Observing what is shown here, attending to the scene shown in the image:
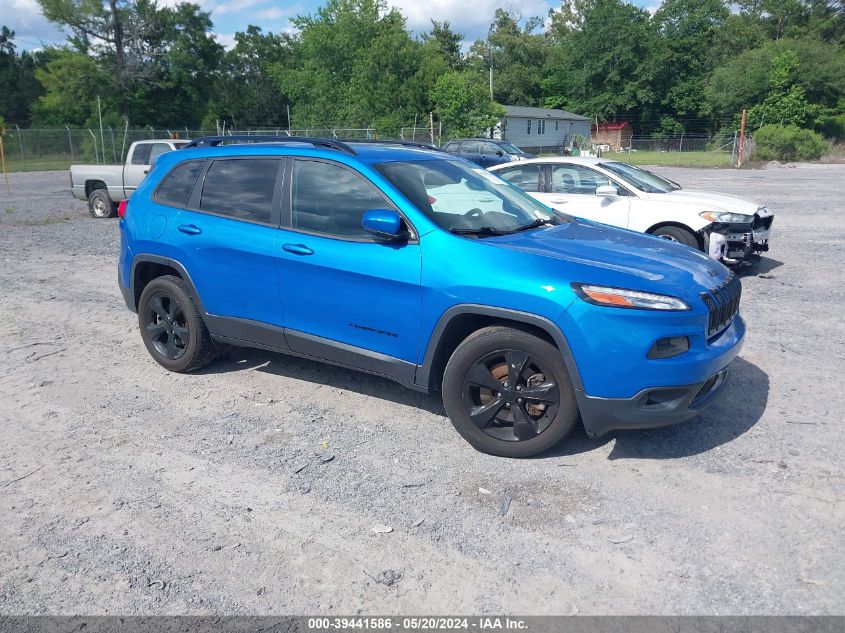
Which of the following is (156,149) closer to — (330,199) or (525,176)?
(525,176)

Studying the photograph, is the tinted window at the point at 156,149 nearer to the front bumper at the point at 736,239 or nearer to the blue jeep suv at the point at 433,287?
the blue jeep suv at the point at 433,287

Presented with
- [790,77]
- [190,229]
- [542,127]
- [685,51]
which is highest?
[685,51]

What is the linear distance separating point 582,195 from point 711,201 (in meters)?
1.66

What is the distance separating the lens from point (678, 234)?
9.00m

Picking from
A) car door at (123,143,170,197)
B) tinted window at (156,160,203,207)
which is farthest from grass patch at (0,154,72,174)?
tinted window at (156,160,203,207)

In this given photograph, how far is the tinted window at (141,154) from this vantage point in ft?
51.5

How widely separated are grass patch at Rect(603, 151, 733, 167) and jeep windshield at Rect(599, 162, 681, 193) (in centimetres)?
3372

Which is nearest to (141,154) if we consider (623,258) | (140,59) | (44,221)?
(44,221)

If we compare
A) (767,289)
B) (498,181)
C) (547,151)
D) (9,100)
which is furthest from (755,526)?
(9,100)

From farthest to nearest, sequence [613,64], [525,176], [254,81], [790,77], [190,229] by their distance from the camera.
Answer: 1. [613,64]
2. [254,81]
3. [790,77]
4. [525,176]
5. [190,229]

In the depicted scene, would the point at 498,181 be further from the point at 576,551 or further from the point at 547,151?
the point at 547,151

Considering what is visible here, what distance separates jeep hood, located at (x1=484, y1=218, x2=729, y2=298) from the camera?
390cm

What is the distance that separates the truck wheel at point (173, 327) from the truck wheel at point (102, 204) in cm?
1179

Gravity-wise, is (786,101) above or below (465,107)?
above
